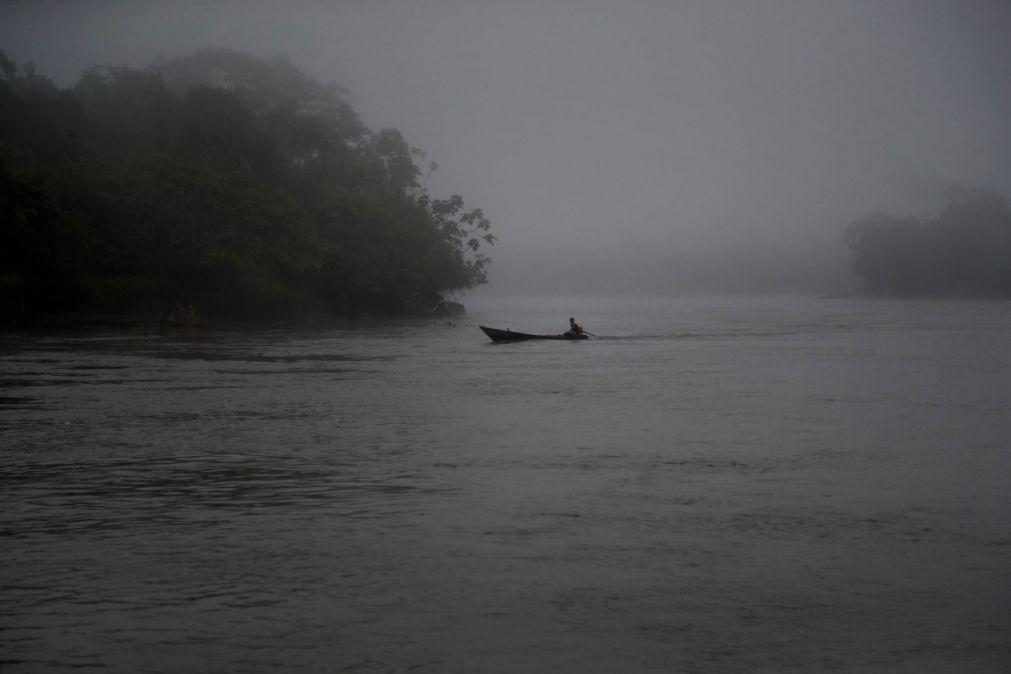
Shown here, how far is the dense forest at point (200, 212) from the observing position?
2173 inches

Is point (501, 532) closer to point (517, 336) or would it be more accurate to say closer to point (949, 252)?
point (517, 336)

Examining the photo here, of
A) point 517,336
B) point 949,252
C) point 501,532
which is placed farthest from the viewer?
point 949,252

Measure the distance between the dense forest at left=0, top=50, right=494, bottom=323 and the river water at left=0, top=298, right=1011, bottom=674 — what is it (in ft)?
109

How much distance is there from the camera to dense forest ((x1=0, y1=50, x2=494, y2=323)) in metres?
55.2

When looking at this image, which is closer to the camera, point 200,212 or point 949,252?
point 200,212

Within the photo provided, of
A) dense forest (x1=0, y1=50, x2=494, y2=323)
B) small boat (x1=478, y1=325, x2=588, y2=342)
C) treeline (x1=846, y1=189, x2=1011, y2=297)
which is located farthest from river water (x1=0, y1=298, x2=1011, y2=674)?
treeline (x1=846, y1=189, x2=1011, y2=297)

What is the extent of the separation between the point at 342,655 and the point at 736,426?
13916 millimetres

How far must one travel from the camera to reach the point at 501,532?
10.6 m

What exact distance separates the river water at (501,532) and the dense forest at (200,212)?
1308 inches

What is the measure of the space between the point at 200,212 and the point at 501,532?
186 ft

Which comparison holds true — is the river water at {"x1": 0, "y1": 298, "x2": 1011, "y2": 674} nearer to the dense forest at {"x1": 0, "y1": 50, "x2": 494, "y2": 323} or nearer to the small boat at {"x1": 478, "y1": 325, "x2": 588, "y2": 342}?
the small boat at {"x1": 478, "y1": 325, "x2": 588, "y2": 342}

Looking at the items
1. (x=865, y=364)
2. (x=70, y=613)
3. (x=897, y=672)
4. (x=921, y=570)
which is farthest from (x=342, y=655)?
(x=865, y=364)

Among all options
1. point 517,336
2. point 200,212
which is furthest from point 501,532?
point 200,212

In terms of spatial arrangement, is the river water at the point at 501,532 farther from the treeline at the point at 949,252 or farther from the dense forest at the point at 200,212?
the treeline at the point at 949,252
